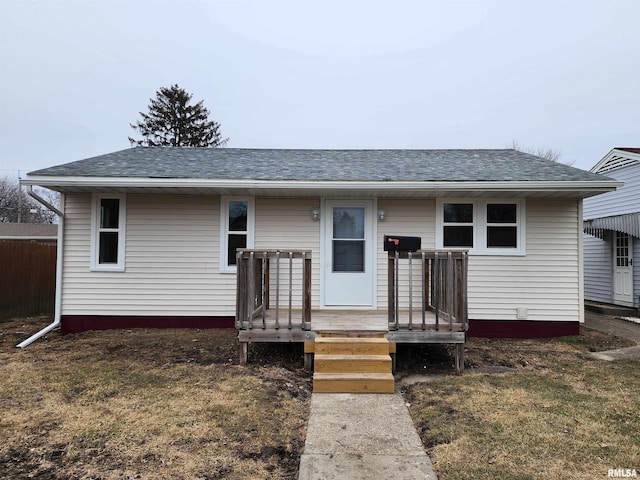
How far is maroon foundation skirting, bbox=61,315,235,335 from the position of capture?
6.64 m

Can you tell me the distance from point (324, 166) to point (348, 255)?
70.6 inches

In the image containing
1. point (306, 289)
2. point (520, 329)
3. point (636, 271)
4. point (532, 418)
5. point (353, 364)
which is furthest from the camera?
point (636, 271)

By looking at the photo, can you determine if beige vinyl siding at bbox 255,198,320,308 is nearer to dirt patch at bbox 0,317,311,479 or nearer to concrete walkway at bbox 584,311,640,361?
dirt patch at bbox 0,317,311,479

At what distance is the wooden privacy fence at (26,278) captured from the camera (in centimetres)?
823

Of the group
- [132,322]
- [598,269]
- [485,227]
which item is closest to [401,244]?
[485,227]

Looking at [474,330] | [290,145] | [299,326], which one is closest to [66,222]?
[299,326]

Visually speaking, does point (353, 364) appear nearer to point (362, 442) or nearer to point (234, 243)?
point (362, 442)

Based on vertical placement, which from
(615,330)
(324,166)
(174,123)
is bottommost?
(615,330)

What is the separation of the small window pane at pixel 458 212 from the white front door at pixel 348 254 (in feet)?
4.44

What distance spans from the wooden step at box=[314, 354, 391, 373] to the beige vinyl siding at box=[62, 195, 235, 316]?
2.88m

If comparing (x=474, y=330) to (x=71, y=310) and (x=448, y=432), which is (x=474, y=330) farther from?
(x=71, y=310)

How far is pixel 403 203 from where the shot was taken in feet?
21.9

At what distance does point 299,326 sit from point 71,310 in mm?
4542

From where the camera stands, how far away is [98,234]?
6.65 m
